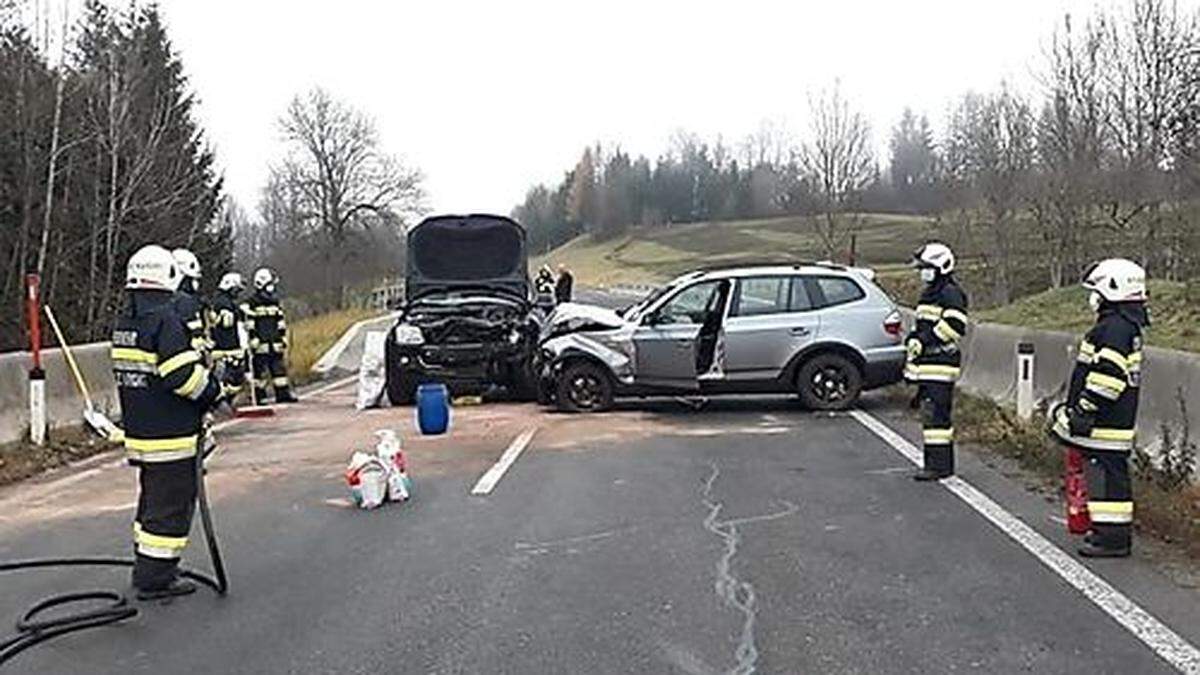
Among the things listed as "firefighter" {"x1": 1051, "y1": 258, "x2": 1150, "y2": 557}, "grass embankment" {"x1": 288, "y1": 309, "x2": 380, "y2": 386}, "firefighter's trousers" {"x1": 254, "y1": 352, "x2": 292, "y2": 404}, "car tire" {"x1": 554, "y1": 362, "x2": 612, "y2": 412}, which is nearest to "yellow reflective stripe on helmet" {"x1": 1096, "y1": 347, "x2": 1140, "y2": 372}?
"firefighter" {"x1": 1051, "y1": 258, "x2": 1150, "y2": 557}

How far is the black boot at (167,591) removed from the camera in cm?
698

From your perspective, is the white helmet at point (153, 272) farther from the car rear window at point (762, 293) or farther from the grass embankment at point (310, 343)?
the grass embankment at point (310, 343)

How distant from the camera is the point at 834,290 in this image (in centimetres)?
1536

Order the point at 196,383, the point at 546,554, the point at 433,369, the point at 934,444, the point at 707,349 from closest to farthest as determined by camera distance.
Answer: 1. the point at 196,383
2. the point at 546,554
3. the point at 934,444
4. the point at 707,349
5. the point at 433,369

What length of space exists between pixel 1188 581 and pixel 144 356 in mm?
5540

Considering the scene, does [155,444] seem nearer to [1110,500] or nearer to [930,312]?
[1110,500]

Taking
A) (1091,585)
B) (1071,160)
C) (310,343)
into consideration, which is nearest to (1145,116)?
(1071,160)

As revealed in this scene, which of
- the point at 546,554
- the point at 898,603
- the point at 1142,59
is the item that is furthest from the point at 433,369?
the point at 1142,59

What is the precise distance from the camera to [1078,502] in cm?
799

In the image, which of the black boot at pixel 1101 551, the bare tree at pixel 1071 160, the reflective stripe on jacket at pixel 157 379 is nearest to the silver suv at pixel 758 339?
the black boot at pixel 1101 551

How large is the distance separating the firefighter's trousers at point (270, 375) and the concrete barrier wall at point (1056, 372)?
9031 mm

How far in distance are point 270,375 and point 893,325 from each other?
849 centimetres

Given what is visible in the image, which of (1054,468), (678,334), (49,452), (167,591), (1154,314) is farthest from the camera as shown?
(1154,314)

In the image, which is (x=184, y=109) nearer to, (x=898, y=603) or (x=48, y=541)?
(x=48, y=541)
